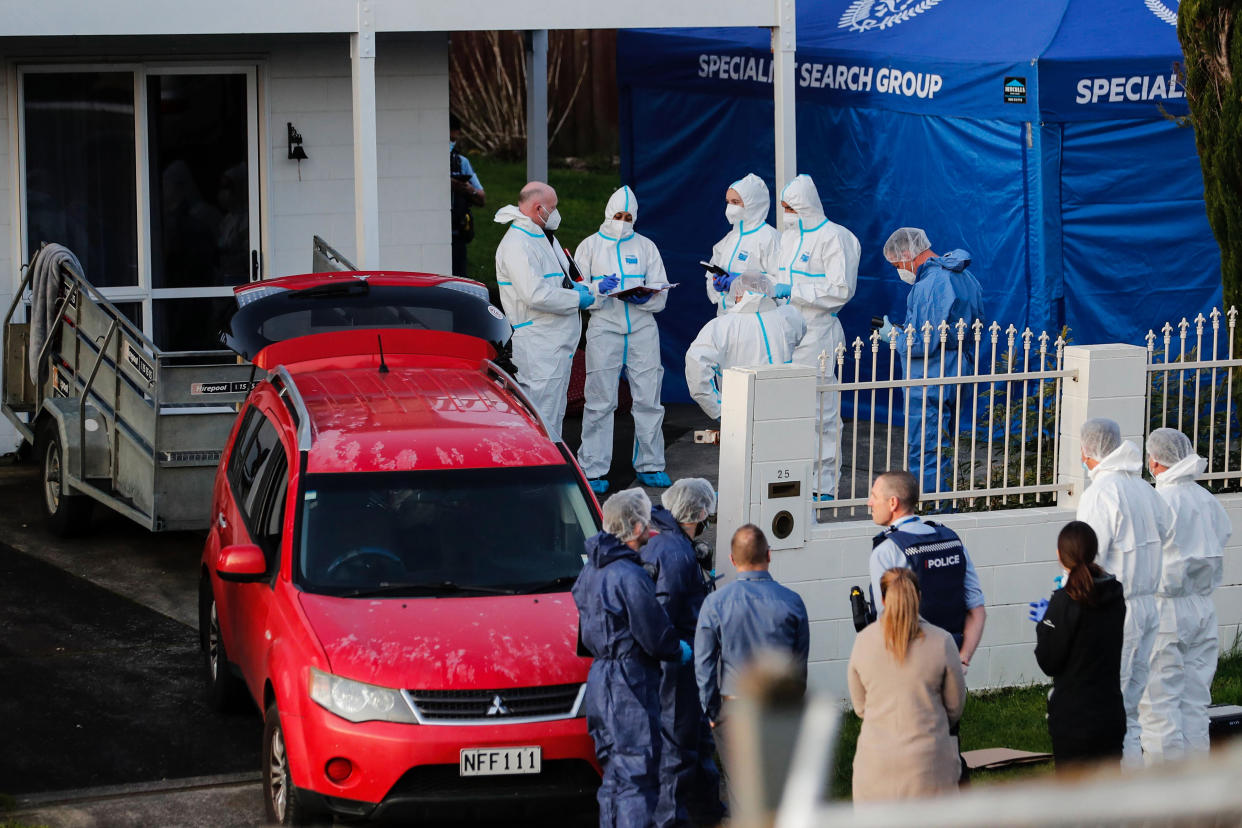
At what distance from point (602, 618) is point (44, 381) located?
623 centimetres

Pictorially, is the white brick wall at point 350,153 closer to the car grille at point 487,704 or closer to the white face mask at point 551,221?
the white face mask at point 551,221

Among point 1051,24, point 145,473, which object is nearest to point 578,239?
point 1051,24

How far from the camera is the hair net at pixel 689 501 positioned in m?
6.37

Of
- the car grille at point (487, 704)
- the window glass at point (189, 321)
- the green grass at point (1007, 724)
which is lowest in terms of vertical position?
the green grass at point (1007, 724)

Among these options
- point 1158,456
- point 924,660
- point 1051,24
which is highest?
point 1051,24

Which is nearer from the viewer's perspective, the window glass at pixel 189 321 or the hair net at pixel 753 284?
the hair net at pixel 753 284

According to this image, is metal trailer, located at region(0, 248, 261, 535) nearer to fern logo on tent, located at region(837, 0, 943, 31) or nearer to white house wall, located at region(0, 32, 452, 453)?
white house wall, located at region(0, 32, 452, 453)

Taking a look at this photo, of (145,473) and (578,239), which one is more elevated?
(578,239)

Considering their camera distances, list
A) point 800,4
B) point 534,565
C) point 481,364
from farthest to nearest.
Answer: point 800,4 < point 481,364 < point 534,565

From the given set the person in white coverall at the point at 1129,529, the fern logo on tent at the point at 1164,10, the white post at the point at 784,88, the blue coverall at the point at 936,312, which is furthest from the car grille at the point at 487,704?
the fern logo on tent at the point at 1164,10

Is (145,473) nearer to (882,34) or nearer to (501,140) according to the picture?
(882,34)

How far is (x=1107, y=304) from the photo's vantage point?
1208cm

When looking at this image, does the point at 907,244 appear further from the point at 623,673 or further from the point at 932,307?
the point at 623,673

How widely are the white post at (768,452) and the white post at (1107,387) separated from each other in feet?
5.02
